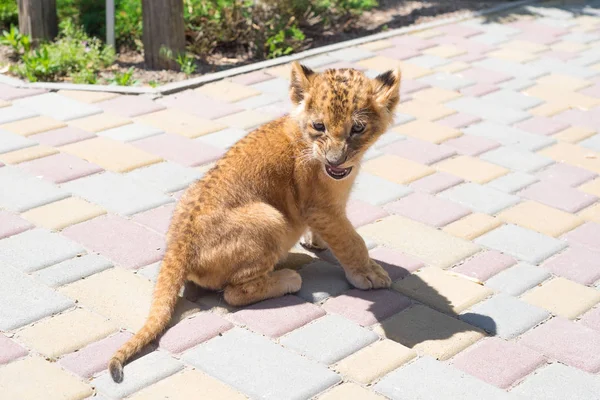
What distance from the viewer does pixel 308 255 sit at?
6.11 metres

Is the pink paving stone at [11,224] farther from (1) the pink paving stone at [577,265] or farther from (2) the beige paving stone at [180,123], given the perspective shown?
(1) the pink paving stone at [577,265]

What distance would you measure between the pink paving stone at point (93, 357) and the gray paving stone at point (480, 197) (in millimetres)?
3016

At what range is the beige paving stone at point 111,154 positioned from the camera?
23.3ft

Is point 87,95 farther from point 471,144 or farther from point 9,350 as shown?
point 9,350

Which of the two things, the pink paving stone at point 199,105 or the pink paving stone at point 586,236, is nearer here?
the pink paving stone at point 586,236

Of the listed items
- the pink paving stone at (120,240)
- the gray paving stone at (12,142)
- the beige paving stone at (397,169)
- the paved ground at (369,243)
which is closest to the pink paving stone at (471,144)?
the paved ground at (369,243)

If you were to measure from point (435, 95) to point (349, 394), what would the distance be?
5014 mm

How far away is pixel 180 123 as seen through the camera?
8.00m

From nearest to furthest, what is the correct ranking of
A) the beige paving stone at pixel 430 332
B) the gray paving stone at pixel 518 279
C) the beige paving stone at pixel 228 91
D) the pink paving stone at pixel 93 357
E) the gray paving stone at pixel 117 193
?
the pink paving stone at pixel 93 357 < the beige paving stone at pixel 430 332 < the gray paving stone at pixel 518 279 < the gray paving stone at pixel 117 193 < the beige paving stone at pixel 228 91

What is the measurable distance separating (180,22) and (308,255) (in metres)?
4.02

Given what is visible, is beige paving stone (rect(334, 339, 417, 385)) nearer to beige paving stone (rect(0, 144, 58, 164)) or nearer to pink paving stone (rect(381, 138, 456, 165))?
pink paving stone (rect(381, 138, 456, 165))

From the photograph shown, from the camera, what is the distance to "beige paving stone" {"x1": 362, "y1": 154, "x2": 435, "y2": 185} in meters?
7.25

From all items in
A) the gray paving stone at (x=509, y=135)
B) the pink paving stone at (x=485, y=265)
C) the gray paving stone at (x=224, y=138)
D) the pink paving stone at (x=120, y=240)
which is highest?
the gray paving stone at (x=224, y=138)

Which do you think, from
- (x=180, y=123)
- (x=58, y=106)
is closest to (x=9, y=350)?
(x=180, y=123)
